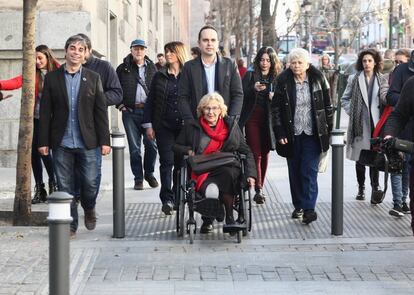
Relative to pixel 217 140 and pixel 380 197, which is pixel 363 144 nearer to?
pixel 380 197

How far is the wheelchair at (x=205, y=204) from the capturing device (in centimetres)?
842

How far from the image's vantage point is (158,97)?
10406mm

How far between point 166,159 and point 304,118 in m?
1.69

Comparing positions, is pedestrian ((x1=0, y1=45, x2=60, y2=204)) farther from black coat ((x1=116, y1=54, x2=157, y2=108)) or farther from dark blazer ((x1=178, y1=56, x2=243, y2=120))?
dark blazer ((x1=178, y1=56, x2=243, y2=120))

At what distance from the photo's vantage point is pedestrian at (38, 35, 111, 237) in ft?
28.3

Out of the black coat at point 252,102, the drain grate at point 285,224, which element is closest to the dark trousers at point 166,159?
the drain grate at point 285,224

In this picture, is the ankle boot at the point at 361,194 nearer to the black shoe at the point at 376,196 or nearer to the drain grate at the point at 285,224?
the drain grate at the point at 285,224

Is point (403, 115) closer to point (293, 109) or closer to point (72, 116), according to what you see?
point (293, 109)

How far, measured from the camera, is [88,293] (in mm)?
6641

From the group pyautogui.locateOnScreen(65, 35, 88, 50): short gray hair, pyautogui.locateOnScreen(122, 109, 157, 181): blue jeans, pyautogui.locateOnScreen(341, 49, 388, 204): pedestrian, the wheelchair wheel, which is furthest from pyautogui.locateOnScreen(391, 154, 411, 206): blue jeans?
pyautogui.locateOnScreen(65, 35, 88, 50): short gray hair

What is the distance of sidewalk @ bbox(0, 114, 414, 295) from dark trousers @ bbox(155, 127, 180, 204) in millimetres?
275

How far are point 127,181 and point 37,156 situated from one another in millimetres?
2354

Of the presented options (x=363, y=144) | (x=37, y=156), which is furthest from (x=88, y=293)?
(x=363, y=144)

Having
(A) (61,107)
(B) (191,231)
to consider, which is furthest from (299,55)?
(A) (61,107)
